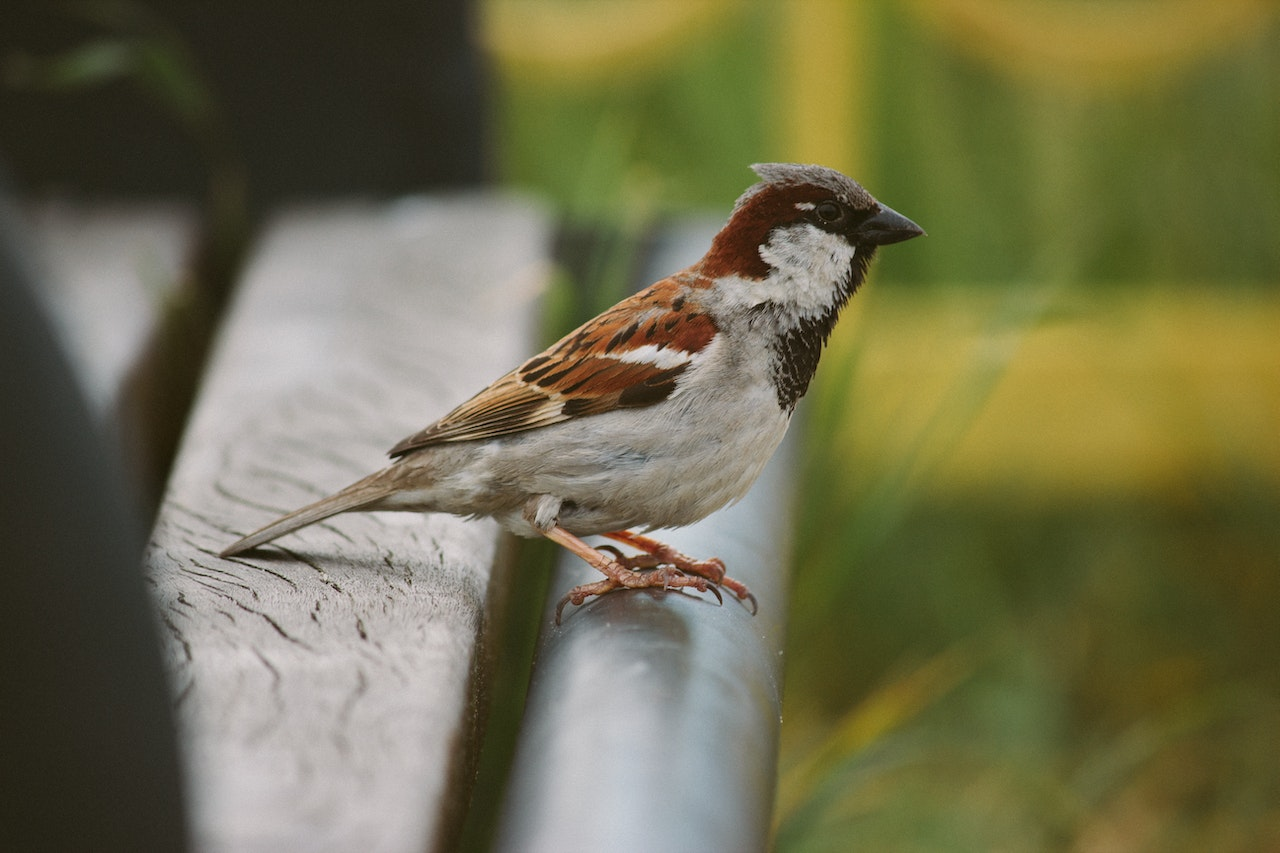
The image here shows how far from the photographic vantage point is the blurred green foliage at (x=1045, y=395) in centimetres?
267

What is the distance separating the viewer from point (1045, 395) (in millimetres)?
3189

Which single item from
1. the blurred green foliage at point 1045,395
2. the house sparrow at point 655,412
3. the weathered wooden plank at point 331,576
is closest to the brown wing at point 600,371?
the house sparrow at point 655,412

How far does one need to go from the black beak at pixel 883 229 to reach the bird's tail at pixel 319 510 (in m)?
0.39

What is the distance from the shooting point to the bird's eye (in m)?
0.85

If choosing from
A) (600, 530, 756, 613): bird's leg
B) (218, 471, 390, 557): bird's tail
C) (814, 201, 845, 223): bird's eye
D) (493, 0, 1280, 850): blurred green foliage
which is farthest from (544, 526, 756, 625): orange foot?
(493, 0, 1280, 850): blurred green foliage

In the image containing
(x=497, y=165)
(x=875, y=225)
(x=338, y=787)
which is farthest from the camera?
(x=497, y=165)

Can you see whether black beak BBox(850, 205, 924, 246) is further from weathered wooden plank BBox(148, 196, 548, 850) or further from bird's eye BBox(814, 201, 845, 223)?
weathered wooden plank BBox(148, 196, 548, 850)

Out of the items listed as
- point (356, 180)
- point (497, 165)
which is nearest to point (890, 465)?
point (497, 165)

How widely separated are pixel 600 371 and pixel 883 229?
0.24 m

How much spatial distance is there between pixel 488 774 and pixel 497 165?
1368mm

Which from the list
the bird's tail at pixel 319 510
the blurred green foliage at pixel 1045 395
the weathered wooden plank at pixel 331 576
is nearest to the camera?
the weathered wooden plank at pixel 331 576

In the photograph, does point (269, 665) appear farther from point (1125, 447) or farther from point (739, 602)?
point (1125, 447)

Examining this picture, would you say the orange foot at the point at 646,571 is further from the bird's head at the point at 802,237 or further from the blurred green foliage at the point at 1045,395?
the blurred green foliage at the point at 1045,395

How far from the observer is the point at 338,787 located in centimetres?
74
